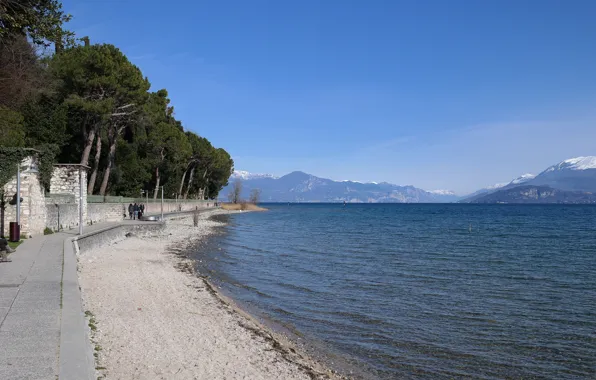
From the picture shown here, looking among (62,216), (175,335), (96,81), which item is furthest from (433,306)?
(96,81)

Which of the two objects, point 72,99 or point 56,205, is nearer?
point 56,205

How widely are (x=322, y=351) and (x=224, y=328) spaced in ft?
6.64

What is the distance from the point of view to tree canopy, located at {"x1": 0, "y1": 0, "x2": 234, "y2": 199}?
14.1 metres

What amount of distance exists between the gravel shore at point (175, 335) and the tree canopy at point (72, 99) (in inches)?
282

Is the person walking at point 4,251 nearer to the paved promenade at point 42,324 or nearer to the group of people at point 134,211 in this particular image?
the paved promenade at point 42,324

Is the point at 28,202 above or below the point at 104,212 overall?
above

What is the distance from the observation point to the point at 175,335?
9164 millimetres

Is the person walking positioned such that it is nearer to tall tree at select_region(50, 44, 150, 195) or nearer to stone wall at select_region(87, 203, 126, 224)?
stone wall at select_region(87, 203, 126, 224)

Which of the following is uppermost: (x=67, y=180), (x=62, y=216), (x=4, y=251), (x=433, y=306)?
(x=67, y=180)

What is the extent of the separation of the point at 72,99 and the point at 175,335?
26.8m

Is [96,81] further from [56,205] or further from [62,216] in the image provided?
[56,205]

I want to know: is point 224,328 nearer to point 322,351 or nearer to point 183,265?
point 322,351

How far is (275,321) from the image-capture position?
11.9 m

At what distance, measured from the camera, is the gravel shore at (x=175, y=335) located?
24.1ft
